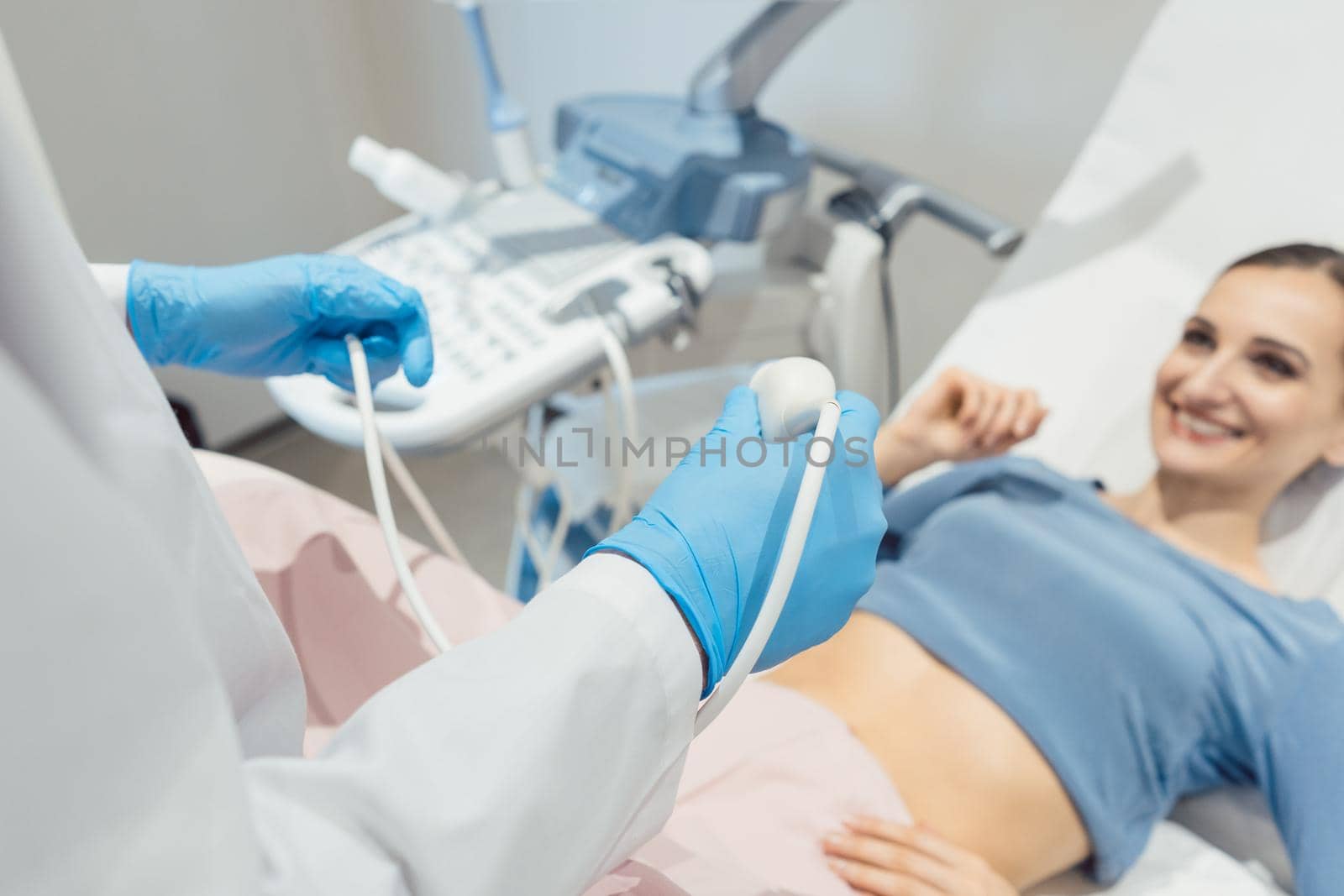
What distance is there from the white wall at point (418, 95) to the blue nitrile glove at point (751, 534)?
0.96 metres

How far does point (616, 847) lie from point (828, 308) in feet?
2.80

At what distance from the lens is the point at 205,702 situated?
0.99 feet

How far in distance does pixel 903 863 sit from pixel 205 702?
1.88ft

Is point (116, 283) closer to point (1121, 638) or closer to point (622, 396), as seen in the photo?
point (622, 396)

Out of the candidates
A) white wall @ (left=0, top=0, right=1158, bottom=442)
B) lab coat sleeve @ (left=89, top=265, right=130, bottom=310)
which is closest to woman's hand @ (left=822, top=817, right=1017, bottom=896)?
lab coat sleeve @ (left=89, top=265, right=130, bottom=310)

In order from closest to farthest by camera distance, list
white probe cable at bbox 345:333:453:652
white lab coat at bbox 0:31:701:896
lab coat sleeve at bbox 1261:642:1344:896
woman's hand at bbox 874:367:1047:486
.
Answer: white lab coat at bbox 0:31:701:896 → white probe cable at bbox 345:333:453:652 → lab coat sleeve at bbox 1261:642:1344:896 → woman's hand at bbox 874:367:1047:486

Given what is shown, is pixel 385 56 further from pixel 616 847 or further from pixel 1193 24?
pixel 616 847

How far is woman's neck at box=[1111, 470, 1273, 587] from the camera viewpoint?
3.09 ft

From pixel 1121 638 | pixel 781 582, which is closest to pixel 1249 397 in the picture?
pixel 1121 638

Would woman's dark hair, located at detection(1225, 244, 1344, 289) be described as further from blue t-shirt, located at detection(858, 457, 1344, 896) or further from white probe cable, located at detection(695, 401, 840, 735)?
white probe cable, located at detection(695, 401, 840, 735)

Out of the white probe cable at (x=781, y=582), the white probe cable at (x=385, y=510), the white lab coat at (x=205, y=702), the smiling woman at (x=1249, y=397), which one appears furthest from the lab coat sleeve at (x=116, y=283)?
the smiling woman at (x=1249, y=397)

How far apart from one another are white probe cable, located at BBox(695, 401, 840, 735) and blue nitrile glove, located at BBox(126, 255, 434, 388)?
15.1 inches

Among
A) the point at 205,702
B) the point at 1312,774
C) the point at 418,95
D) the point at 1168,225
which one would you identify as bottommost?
the point at 1312,774

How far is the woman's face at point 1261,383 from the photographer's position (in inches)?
34.2
